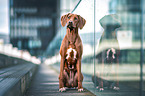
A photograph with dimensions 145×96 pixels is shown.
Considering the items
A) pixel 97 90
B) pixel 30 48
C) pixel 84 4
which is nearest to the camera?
pixel 97 90

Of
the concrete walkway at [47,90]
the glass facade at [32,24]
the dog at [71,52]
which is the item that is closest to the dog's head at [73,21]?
the dog at [71,52]

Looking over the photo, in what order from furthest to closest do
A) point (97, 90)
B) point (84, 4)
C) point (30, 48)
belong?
point (30, 48), point (84, 4), point (97, 90)

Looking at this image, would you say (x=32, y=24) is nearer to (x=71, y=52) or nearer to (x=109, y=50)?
(x=71, y=52)

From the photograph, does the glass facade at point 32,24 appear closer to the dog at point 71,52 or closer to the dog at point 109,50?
the dog at point 71,52

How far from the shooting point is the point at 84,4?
14.6 feet

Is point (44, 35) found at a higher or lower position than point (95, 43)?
higher

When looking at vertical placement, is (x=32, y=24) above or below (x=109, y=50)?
above

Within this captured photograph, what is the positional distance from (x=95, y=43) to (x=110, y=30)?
38 cm

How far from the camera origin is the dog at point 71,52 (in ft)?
12.9

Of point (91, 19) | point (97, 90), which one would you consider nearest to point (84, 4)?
point (91, 19)

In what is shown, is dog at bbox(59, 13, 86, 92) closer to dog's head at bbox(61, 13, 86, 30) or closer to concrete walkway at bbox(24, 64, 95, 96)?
dog's head at bbox(61, 13, 86, 30)

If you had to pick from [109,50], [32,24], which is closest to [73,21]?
[109,50]

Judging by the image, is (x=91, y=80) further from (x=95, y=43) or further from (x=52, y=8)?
(x=52, y=8)

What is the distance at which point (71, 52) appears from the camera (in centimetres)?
399
